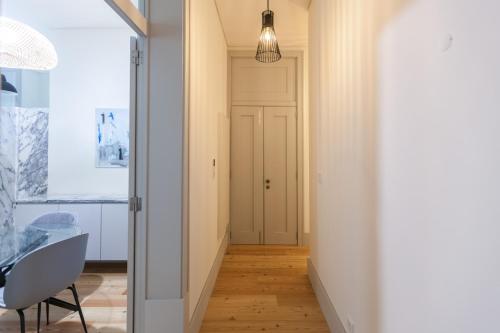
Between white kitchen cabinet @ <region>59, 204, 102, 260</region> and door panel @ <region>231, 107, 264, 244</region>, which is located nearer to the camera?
white kitchen cabinet @ <region>59, 204, 102, 260</region>

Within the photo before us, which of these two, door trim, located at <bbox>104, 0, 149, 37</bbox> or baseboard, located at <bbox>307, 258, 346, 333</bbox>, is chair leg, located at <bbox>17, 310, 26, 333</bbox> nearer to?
door trim, located at <bbox>104, 0, 149, 37</bbox>

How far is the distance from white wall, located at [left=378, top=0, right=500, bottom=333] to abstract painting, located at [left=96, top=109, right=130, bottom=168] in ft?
9.56

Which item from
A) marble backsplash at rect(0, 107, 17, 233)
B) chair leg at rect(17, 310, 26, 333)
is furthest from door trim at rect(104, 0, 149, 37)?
chair leg at rect(17, 310, 26, 333)

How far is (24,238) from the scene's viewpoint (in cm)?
169

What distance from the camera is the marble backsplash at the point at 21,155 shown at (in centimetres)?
132

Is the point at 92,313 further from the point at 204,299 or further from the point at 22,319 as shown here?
the point at 204,299

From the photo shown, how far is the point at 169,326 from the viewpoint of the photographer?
1.72 metres

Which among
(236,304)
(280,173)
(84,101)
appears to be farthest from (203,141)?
(280,173)

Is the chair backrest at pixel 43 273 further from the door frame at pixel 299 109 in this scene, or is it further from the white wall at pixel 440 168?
the door frame at pixel 299 109

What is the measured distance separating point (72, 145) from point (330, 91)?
2.80 meters

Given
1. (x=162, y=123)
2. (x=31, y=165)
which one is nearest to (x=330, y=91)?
(x=162, y=123)

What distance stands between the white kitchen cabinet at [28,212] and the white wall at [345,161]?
1.99m

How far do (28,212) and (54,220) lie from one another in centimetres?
39

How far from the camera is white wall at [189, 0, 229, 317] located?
6.60 feet
